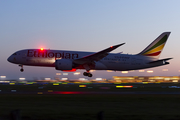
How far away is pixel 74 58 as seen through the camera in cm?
3559

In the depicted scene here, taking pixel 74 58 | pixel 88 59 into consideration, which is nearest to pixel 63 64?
pixel 74 58

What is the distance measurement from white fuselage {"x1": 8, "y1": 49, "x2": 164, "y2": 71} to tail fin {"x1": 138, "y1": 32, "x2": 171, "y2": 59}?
0.94 m

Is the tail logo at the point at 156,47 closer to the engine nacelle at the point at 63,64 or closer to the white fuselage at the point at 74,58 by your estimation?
the white fuselage at the point at 74,58

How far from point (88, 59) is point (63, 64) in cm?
381

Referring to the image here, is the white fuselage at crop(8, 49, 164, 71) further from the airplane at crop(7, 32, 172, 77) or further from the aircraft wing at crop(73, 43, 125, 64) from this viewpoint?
the aircraft wing at crop(73, 43, 125, 64)

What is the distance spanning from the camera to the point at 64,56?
35.3 m

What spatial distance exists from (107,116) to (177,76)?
85.1 metres

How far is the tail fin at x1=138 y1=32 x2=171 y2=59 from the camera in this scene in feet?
128

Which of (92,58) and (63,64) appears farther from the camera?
(92,58)

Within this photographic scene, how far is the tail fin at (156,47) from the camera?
39125 mm

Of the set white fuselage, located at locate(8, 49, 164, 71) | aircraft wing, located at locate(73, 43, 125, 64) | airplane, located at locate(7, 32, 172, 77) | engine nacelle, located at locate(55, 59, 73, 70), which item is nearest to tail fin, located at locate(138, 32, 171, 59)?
airplane, located at locate(7, 32, 172, 77)

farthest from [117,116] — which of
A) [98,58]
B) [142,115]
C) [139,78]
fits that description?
[139,78]

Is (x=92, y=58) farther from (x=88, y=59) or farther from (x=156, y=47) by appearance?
(x=156, y=47)

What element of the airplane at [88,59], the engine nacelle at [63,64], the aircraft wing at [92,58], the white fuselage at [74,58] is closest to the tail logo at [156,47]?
the airplane at [88,59]
